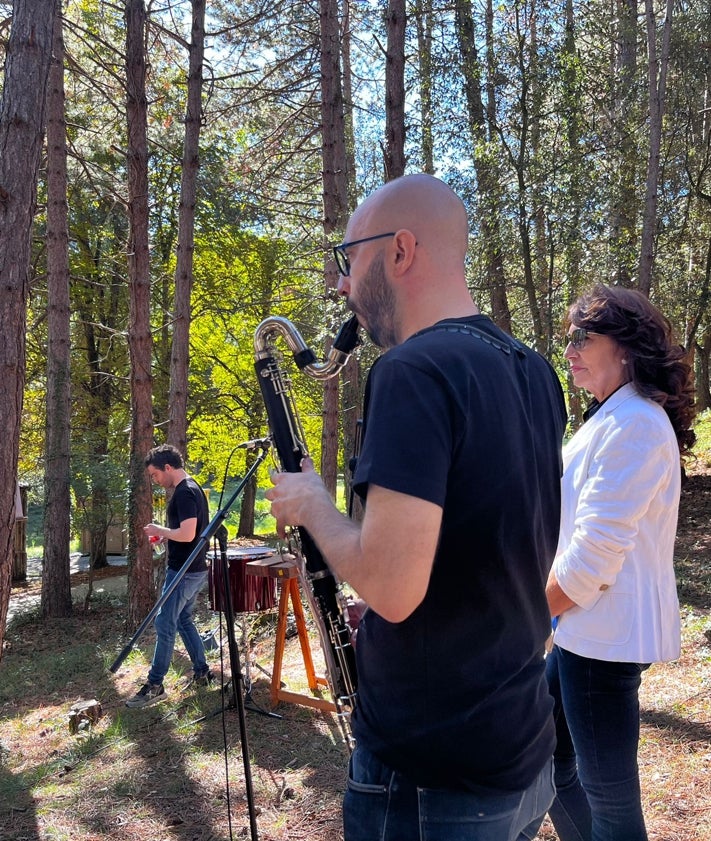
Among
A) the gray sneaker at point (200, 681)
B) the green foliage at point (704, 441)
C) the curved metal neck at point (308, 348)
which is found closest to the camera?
the curved metal neck at point (308, 348)

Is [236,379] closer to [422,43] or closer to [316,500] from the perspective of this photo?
[422,43]

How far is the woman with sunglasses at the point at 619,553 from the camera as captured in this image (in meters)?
2.20

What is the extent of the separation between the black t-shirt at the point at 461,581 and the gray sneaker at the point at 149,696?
5837 millimetres

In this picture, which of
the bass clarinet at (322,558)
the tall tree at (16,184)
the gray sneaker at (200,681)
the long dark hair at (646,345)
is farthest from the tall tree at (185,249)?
the long dark hair at (646,345)

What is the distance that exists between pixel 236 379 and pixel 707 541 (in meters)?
13.1

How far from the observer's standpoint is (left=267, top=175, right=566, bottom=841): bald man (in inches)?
50.0

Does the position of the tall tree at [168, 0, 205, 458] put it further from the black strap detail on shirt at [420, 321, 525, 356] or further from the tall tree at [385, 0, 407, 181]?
the black strap detail on shirt at [420, 321, 525, 356]

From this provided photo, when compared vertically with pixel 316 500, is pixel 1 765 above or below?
below

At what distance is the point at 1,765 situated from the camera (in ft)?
19.4

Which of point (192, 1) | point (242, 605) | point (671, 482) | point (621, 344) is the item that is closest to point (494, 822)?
point (671, 482)

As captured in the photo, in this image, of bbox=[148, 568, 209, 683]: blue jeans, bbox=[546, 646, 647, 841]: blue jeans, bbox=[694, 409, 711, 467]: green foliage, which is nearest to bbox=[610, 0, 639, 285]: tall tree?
bbox=[694, 409, 711, 467]: green foliage

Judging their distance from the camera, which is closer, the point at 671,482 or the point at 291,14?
the point at 671,482

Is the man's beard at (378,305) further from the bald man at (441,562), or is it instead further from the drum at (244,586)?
the drum at (244,586)

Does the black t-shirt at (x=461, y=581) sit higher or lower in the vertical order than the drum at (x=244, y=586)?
higher
